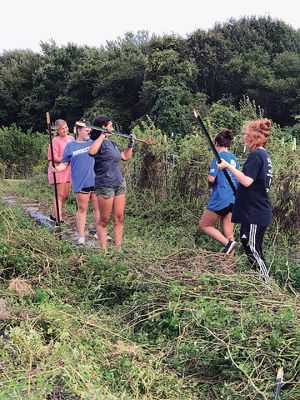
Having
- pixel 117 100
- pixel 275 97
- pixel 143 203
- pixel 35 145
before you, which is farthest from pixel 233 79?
pixel 143 203

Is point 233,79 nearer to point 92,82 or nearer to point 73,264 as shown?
point 92,82

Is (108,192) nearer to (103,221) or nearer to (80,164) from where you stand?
(103,221)

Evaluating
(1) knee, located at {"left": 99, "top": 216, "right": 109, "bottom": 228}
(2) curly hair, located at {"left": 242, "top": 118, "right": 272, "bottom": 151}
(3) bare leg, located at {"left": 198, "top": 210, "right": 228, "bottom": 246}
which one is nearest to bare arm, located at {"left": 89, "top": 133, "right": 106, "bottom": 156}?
(1) knee, located at {"left": 99, "top": 216, "right": 109, "bottom": 228}

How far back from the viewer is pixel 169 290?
379cm

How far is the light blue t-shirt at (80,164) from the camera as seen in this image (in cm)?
619

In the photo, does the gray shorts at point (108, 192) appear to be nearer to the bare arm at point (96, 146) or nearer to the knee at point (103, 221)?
the knee at point (103, 221)

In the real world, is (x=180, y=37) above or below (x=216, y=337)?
above

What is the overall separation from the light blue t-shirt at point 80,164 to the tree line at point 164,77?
14713 mm

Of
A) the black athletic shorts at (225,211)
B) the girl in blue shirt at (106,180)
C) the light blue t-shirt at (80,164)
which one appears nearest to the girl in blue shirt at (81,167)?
the light blue t-shirt at (80,164)

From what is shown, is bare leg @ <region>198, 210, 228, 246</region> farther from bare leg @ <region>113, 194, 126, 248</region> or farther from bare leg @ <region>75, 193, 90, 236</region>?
bare leg @ <region>75, 193, 90, 236</region>

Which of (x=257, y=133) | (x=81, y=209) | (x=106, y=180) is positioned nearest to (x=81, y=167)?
(x=81, y=209)

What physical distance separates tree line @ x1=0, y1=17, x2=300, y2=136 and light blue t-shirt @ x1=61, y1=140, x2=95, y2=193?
48.3 ft

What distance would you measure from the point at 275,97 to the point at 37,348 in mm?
25586

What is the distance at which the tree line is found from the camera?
2616 centimetres
